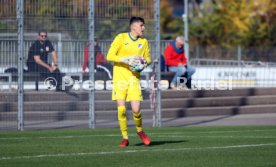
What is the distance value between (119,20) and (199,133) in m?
4.83

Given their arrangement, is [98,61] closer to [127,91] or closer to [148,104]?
[148,104]

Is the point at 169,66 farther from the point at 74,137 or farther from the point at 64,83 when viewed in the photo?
the point at 74,137

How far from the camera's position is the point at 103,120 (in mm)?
22188

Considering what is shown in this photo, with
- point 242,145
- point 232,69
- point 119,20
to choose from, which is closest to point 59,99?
point 119,20

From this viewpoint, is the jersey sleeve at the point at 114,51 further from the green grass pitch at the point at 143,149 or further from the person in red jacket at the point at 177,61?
the person in red jacket at the point at 177,61

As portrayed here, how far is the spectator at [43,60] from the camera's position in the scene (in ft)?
67.7

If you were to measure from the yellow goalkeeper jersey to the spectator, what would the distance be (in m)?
6.22

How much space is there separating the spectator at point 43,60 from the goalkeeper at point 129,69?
246 inches

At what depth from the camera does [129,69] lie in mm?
14602

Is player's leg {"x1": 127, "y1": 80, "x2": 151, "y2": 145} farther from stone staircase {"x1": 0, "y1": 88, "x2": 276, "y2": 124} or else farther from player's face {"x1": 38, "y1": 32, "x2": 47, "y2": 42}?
player's face {"x1": 38, "y1": 32, "x2": 47, "y2": 42}

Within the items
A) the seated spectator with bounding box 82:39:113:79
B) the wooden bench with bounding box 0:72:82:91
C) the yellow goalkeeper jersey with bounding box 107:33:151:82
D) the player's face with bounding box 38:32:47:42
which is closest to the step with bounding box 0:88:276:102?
the wooden bench with bounding box 0:72:82:91

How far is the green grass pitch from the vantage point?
11766mm

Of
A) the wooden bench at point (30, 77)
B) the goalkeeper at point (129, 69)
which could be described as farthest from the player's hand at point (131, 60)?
the wooden bench at point (30, 77)

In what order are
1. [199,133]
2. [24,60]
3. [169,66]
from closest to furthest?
1. [199,133]
2. [24,60]
3. [169,66]
